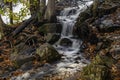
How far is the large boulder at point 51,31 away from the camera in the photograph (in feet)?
57.0

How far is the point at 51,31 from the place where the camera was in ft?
60.7

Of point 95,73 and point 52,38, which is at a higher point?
point 95,73

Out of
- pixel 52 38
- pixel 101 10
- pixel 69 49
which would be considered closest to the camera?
pixel 69 49

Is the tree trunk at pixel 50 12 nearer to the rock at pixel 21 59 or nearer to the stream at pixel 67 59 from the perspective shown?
the stream at pixel 67 59

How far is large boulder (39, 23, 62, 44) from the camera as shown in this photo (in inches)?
683

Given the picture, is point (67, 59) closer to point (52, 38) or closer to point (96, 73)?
point (52, 38)

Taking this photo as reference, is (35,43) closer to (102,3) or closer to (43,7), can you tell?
(43,7)

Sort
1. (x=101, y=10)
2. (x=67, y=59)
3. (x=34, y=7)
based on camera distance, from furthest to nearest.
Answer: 1. (x=34, y=7)
2. (x=101, y=10)
3. (x=67, y=59)

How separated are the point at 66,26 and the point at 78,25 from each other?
171 centimetres

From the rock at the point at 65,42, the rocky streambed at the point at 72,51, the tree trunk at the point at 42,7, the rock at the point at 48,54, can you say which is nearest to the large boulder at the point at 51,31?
the rocky streambed at the point at 72,51

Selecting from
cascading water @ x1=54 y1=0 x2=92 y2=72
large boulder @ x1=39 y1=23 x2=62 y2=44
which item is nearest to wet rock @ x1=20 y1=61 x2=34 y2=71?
cascading water @ x1=54 y1=0 x2=92 y2=72

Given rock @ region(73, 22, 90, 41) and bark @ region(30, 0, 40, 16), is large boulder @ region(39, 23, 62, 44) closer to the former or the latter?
rock @ region(73, 22, 90, 41)

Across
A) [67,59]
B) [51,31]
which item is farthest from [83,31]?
[67,59]

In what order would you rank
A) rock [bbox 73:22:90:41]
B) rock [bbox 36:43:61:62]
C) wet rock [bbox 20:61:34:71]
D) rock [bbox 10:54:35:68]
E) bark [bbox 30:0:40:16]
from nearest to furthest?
1. wet rock [bbox 20:61:34:71]
2. rock [bbox 36:43:61:62]
3. rock [bbox 10:54:35:68]
4. rock [bbox 73:22:90:41]
5. bark [bbox 30:0:40:16]
